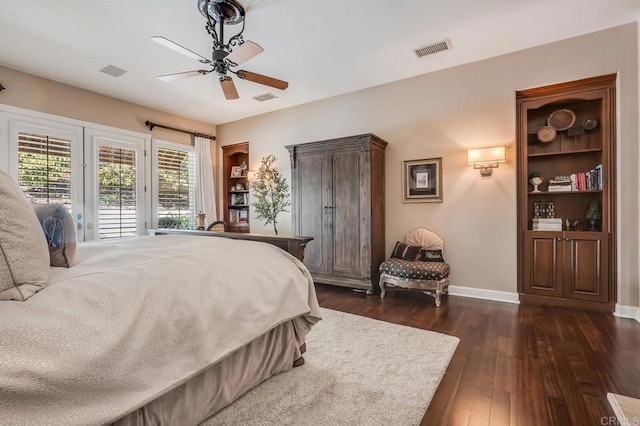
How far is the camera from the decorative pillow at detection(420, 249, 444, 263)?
3834 millimetres

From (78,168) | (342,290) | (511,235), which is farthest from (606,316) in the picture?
(78,168)

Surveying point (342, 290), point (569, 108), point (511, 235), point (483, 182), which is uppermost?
point (569, 108)

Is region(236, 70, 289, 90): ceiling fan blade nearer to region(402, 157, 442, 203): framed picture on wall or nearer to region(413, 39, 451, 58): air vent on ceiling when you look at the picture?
region(413, 39, 451, 58): air vent on ceiling

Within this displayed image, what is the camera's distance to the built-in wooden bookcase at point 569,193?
3.18 meters

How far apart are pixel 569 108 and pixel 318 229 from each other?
348cm

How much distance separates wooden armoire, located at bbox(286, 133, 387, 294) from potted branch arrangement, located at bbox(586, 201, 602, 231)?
2367 millimetres

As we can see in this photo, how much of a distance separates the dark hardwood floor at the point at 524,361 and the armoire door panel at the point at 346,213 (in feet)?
2.31

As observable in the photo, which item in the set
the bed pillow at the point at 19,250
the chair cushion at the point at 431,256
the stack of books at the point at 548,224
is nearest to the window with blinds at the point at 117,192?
the bed pillow at the point at 19,250

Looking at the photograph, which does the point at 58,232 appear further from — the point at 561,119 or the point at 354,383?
the point at 561,119

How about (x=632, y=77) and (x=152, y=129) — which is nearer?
(x=632, y=77)

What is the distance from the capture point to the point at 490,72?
3.66 meters

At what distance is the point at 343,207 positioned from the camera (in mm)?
4164

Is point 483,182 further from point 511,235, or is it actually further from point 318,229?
point 318,229

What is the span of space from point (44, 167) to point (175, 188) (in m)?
1.88
